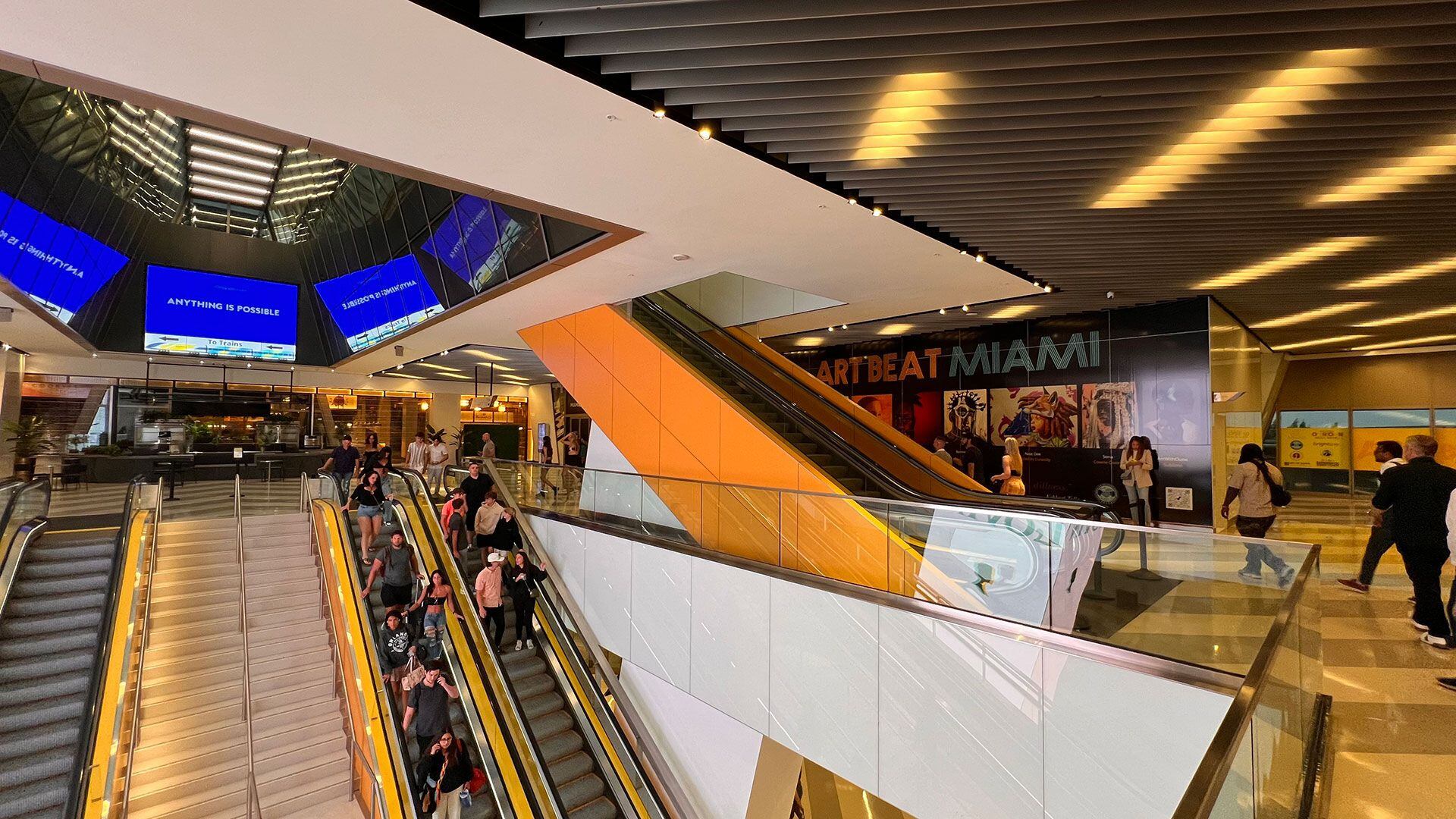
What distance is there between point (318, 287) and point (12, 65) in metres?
15.8

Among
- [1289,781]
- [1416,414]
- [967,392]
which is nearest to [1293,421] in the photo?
[1416,414]

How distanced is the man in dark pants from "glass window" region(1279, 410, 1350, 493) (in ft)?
56.8

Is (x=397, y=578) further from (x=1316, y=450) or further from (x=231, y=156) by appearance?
(x=1316, y=450)

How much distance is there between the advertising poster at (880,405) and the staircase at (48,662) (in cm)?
1261

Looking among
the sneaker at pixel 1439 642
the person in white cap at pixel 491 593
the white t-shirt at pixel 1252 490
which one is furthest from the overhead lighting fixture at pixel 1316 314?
the person in white cap at pixel 491 593

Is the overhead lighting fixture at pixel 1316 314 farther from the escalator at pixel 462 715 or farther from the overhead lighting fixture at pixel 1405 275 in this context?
the escalator at pixel 462 715

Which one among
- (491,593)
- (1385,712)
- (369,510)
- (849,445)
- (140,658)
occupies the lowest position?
(140,658)

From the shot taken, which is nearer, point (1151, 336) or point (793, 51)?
point (793, 51)

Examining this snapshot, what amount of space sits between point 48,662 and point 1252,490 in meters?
12.7

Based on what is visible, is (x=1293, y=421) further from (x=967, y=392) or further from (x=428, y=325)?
(x=428, y=325)

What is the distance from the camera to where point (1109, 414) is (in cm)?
1078

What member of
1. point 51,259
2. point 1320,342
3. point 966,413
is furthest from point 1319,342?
point 51,259

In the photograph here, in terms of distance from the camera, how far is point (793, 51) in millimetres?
3537

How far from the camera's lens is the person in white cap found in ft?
27.7
